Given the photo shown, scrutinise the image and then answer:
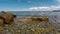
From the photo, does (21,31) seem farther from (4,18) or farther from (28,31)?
(4,18)

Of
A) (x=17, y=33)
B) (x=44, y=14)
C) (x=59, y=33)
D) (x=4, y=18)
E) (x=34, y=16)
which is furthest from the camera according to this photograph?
(x=44, y=14)

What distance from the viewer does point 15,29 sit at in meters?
6.51

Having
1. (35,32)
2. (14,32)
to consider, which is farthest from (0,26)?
(35,32)

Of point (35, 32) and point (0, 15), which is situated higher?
point (0, 15)

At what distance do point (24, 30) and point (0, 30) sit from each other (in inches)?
37.4

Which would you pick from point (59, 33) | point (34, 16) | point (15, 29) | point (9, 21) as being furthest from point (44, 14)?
point (15, 29)

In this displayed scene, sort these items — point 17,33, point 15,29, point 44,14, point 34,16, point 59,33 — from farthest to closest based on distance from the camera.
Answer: point 44,14 < point 34,16 < point 59,33 < point 15,29 < point 17,33

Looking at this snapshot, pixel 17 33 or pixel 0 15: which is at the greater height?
pixel 0 15

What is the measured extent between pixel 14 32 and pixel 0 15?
7.56 feet

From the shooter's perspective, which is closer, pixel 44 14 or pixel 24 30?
pixel 24 30

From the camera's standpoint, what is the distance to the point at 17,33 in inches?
240

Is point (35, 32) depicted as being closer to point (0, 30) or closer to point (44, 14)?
point (0, 30)

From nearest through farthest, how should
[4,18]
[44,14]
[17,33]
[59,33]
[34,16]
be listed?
[17,33] < [59,33] < [4,18] < [34,16] < [44,14]

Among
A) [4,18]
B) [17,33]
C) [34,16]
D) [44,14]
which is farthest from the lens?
[44,14]
